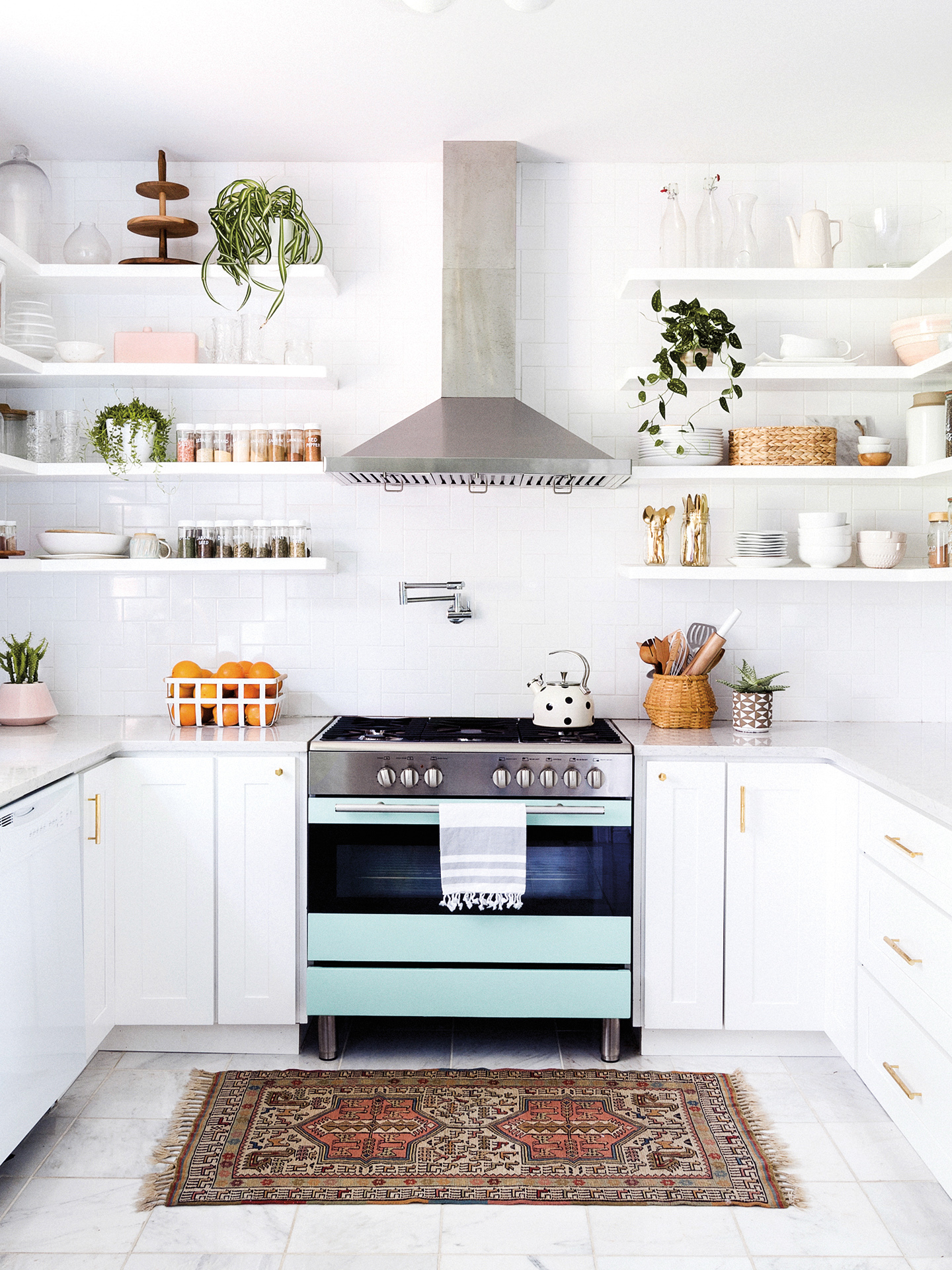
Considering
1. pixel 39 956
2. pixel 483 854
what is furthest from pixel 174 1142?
pixel 483 854

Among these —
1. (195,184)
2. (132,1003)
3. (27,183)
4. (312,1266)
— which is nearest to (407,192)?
(195,184)

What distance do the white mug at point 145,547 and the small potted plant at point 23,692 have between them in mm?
448

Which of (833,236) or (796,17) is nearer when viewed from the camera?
(796,17)

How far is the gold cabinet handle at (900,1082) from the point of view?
225cm

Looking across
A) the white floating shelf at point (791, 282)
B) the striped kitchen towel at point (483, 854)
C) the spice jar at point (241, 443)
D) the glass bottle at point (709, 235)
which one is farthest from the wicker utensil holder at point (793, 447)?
the spice jar at point (241, 443)

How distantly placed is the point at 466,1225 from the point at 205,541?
2.15m

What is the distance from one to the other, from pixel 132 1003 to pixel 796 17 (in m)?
3.24

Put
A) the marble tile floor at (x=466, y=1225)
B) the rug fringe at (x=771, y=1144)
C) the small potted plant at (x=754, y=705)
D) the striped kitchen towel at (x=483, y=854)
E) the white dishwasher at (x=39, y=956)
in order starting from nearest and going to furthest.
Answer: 1. the marble tile floor at (x=466, y=1225)
2. the white dishwasher at (x=39, y=956)
3. the rug fringe at (x=771, y=1144)
4. the striped kitchen towel at (x=483, y=854)
5. the small potted plant at (x=754, y=705)

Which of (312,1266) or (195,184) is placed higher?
(195,184)

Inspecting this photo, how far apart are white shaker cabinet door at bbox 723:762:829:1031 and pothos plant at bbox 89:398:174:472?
6.87 feet

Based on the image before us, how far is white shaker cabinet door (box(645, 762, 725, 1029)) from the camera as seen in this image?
2.92 m

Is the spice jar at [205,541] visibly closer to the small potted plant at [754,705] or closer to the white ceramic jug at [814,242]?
the small potted plant at [754,705]

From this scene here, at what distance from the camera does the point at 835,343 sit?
3.27 meters

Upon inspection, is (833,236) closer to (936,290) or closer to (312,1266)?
(936,290)
